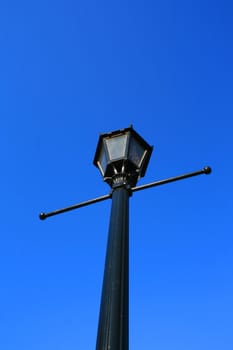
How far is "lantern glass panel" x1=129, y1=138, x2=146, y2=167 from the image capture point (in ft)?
15.5

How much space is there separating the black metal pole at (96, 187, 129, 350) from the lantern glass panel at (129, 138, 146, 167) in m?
0.99

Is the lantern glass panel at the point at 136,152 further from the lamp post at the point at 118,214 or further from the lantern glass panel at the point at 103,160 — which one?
the lantern glass panel at the point at 103,160

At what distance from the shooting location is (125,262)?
3.22 m

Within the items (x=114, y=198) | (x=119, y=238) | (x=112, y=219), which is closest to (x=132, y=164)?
(x=114, y=198)

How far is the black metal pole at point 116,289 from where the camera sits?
2602 millimetres

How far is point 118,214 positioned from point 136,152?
1339mm

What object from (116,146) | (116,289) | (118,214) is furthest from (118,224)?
(116,146)

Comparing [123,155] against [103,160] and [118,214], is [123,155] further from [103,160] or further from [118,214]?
[118,214]

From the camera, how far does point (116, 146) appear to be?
4805 millimetres

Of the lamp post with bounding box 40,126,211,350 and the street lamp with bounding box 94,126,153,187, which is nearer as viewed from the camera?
the lamp post with bounding box 40,126,211,350

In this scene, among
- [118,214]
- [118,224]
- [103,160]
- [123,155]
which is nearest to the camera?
[118,224]

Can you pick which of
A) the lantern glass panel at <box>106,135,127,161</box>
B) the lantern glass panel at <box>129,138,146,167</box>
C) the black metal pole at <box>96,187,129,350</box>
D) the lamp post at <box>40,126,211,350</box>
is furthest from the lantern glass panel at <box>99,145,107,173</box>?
the black metal pole at <box>96,187,129,350</box>

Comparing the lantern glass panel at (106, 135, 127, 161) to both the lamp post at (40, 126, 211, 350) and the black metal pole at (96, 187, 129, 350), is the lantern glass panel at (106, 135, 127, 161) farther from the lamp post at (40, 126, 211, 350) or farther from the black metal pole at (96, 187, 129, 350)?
the black metal pole at (96, 187, 129, 350)

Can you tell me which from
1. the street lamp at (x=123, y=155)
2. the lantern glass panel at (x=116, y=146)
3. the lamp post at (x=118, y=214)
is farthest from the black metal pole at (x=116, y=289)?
the lantern glass panel at (x=116, y=146)
